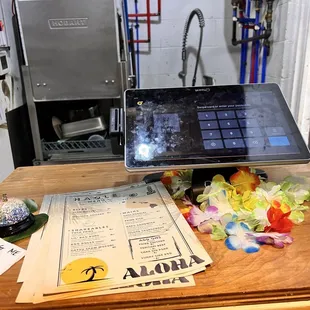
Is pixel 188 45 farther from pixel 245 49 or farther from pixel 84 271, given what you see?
pixel 84 271

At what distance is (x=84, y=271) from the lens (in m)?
0.42

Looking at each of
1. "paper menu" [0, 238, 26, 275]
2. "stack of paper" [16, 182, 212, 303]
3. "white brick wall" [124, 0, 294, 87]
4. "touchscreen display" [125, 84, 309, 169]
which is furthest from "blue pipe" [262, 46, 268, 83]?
"paper menu" [0, 238, 26, 275]

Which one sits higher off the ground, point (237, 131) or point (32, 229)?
point (237, 131)

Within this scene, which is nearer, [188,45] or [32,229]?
[32,229]

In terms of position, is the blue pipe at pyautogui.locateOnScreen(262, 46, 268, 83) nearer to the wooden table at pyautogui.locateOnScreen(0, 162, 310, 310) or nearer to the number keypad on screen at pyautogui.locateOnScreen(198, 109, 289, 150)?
the number keypad on screen at pyautogui.locateOnScreen(198, 109, 289, 150)

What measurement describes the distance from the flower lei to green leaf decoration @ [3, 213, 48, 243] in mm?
247

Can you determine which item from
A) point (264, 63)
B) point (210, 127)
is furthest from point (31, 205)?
point (264, 63)

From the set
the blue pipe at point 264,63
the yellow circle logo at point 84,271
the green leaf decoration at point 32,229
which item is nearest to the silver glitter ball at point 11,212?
the green leaf decoration at point 32,229

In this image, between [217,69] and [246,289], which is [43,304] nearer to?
[246,289]

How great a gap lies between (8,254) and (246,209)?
39 centimetres

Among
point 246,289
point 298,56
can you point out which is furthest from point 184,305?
point 298,56

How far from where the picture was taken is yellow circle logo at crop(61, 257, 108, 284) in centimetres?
41

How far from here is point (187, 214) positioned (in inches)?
22.4

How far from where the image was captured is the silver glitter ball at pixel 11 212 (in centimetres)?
52
